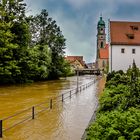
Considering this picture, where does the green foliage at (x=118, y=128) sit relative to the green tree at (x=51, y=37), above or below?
below

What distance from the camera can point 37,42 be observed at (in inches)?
3241

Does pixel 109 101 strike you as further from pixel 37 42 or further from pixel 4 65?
pixel 37 42

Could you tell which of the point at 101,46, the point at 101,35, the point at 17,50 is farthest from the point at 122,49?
the point at 101,35

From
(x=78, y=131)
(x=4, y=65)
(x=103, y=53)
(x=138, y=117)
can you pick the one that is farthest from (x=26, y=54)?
(x=103, y=53)

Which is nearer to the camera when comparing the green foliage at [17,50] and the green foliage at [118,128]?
the green foliage at [118,128]

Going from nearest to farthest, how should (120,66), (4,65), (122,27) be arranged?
(4,65)
(120,66)
(122,27)

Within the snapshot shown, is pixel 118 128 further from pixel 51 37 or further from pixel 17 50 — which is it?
pixel 51 37

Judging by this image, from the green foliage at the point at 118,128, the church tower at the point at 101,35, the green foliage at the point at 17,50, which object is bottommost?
the green foliage at the point at 118,128

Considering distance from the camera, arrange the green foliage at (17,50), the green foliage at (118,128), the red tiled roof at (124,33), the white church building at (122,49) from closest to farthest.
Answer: the green foliage at (118,128), the green foliage at (17,50), the white church building at (122,49), the red tiled roof at (124,33)

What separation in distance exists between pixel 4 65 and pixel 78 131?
39608 mm

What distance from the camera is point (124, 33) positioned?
204 feet

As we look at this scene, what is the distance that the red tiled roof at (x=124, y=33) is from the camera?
199ft

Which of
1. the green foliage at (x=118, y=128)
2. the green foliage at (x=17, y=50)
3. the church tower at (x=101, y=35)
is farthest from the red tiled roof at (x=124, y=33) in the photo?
the church tower at (x=101, y=35)

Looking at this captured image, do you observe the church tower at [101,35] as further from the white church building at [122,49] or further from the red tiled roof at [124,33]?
the white church building at [122,49]
